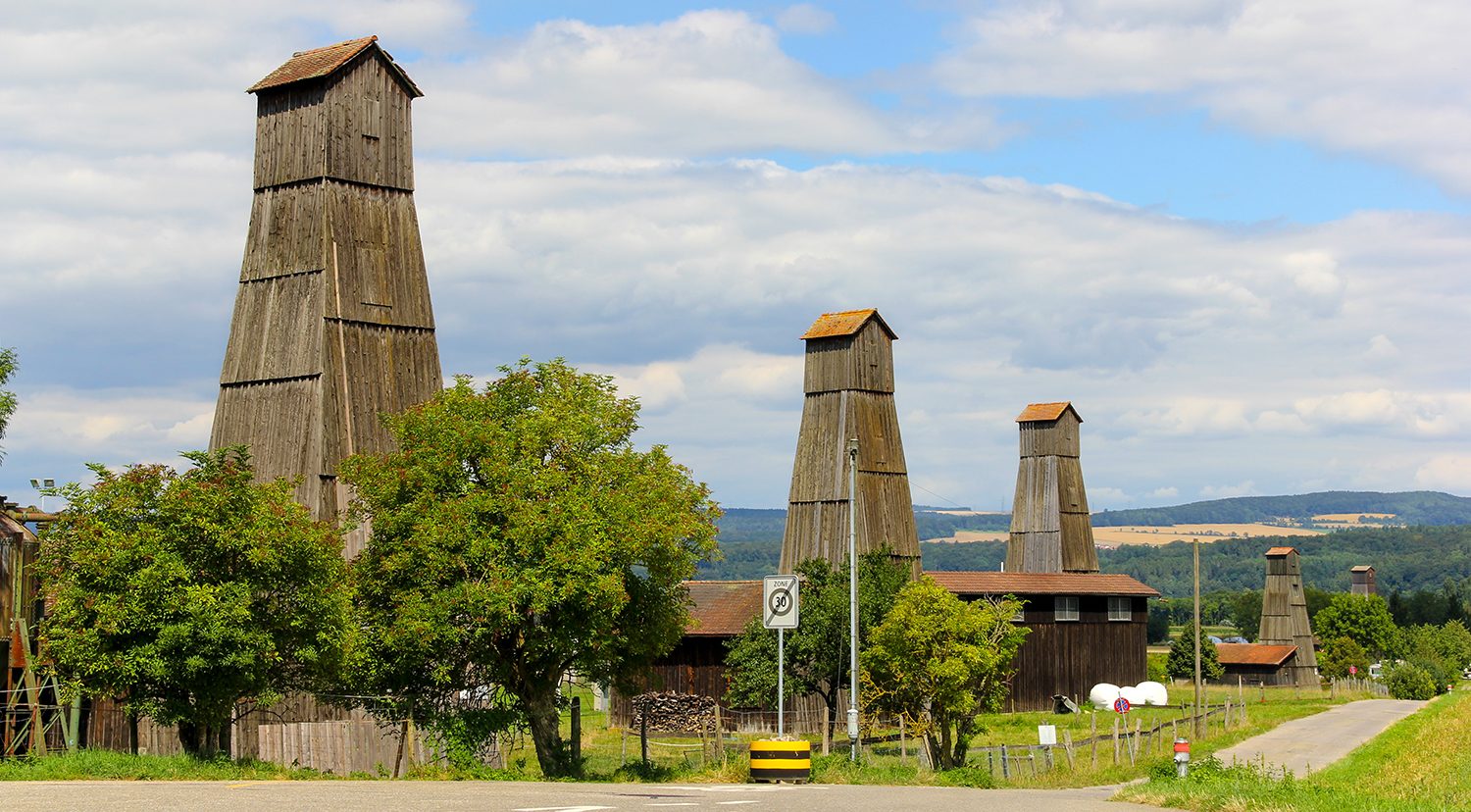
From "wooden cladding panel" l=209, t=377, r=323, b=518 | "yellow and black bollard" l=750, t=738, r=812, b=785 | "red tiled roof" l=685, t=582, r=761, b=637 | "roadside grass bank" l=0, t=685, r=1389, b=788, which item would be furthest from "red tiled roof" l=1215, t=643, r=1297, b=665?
"yellow and black bollard" l=750, t=738, r=812, b=785

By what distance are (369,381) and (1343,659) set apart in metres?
99.3

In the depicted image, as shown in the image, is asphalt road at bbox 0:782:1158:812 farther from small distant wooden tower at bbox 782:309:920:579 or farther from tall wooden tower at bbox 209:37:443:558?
small distant wooden tower at bbox 782:309:920:579

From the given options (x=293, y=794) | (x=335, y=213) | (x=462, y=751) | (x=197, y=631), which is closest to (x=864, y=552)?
(x=335, y=213)

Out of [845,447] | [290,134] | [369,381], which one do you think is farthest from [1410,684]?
[290,134]

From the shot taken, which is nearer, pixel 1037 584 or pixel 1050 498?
pixel 1037 584

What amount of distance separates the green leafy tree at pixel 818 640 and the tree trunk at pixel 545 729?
20.3m

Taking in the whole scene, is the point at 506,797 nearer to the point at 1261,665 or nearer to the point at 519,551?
the point at 519,551

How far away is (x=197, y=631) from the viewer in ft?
103

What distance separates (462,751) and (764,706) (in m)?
25.4

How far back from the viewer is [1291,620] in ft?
373

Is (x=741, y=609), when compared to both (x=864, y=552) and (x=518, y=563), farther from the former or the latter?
(x=518, y=563)

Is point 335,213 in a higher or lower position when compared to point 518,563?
higher

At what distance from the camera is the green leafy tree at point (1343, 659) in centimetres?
12531

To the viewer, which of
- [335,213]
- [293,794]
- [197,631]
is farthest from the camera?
[335,213]
